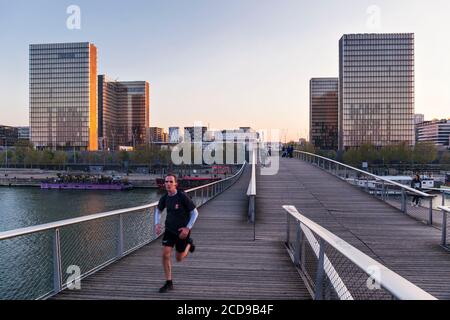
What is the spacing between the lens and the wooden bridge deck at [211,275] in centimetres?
426

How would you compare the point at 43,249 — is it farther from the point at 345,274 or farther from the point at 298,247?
the point at 345,274

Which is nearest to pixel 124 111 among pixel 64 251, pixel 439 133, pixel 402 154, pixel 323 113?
pixel 323 113

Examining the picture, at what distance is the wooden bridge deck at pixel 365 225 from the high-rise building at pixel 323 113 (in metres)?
116

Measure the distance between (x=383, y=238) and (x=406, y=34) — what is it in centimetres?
11545

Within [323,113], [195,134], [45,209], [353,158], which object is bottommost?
[45,209]

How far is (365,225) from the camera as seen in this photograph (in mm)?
8914

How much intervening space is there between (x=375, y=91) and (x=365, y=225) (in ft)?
334

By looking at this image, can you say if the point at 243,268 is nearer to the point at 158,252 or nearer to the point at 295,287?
the point at 295,287

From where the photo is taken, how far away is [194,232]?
27.1 ft

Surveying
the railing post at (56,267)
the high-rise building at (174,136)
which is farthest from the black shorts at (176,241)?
the high-rise building at (174,136)

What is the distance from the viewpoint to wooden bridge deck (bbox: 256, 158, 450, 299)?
5508 mm

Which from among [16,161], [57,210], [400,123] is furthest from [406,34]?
[16,161]

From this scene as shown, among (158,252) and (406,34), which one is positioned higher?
(406,34)
